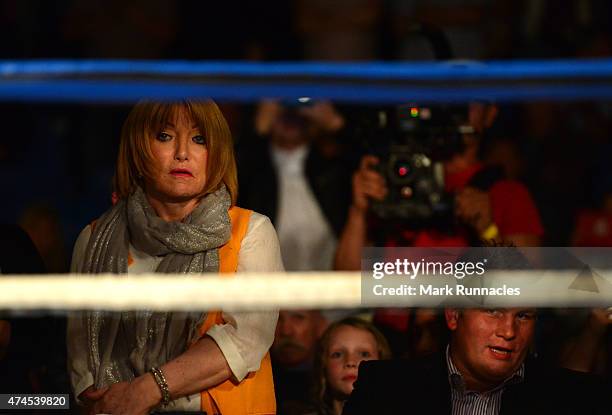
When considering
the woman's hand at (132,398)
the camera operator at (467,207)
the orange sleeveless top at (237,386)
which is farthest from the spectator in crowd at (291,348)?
the woman's hand at (132,398)

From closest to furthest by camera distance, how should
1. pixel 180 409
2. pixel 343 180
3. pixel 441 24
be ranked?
pixel 180 409 → pixel 343 180 → pixel 441 24

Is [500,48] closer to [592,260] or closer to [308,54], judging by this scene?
[308,54]

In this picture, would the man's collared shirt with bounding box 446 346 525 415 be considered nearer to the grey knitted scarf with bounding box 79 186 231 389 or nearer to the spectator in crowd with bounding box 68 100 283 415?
the spectator in crowd with bounding box 68 100 283 415

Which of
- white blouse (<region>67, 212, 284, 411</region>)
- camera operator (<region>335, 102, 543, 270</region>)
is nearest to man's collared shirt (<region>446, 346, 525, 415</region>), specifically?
camera operator (<region>335, 102, 543, 270</region>)

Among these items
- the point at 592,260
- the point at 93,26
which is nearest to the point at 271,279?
the point at 592,260

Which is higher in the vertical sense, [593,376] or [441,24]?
[441,24]

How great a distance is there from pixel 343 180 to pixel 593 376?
597 mm

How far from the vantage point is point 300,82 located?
7.55 feet

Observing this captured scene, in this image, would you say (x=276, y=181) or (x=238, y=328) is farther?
(x=276, y=181)

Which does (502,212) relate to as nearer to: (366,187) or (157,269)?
(366,187)

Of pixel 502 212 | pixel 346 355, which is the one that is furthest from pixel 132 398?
pixel 502 212

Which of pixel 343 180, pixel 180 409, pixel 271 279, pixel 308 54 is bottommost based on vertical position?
pixel 180 409

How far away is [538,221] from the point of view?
2234 millimetres

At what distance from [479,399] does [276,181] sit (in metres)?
0.58
